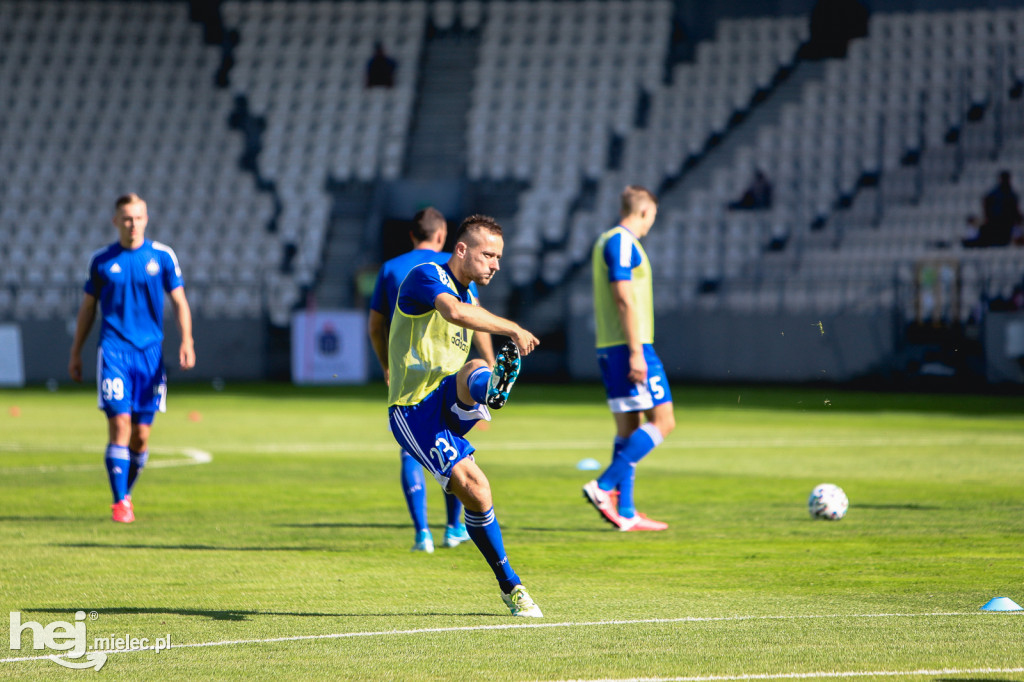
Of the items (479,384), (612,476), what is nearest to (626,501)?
(612,476)

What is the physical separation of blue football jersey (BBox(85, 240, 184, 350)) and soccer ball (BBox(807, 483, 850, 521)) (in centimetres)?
450

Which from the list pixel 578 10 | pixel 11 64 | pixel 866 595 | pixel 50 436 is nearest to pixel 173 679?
pixel 866 595

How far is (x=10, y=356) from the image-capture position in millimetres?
27312

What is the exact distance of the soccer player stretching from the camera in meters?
8.30

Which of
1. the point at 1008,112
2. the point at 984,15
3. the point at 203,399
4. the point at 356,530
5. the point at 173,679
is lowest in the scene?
the point at 203,399

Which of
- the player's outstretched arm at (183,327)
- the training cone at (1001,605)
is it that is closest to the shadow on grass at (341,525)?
the player's outstretched arm at (183,327)

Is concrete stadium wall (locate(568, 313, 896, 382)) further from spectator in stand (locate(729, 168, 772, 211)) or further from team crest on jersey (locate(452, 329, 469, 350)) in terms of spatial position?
team crest on jersey (locate(452, 329, 469, 350))

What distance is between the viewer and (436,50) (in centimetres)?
3331

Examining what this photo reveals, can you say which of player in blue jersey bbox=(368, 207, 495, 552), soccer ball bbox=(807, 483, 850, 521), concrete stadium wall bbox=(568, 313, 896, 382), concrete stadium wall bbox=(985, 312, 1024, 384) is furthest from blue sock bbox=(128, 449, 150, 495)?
concrete stadium wall bbox=(985, 312, 1024, 384)

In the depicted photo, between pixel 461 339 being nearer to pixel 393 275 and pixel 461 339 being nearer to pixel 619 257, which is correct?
pixel 393 275

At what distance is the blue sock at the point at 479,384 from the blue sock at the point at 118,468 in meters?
4.21

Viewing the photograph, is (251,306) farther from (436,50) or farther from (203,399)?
(436,50)

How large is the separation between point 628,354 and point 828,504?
1.64 meters

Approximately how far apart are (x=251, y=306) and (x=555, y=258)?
256 inches
